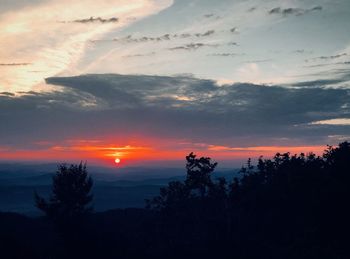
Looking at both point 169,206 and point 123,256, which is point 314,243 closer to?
point 123,256

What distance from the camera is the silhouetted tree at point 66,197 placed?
4938cm

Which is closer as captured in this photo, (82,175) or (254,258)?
(254,258)

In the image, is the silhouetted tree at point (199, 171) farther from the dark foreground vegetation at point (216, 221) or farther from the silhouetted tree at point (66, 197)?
the silhouetted tree at point (66, 197)

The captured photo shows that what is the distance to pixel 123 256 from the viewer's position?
45719 mm

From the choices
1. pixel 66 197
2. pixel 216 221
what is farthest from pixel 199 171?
pixel 66 197

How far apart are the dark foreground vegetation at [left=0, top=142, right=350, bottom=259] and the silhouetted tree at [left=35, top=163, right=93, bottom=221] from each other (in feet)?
0.45

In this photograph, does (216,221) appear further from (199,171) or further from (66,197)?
(66,197)

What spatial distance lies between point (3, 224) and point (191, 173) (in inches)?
1661

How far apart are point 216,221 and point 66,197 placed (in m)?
26.2

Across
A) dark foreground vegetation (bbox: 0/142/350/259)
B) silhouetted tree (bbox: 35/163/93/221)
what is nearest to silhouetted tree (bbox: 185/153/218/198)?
dark foreground vegetation (bbox: 0/142/350/259)

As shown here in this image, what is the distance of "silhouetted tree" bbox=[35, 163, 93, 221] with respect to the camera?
4938 centimetres

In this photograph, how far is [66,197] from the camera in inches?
1956

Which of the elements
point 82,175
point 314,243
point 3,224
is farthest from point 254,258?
point 3,224

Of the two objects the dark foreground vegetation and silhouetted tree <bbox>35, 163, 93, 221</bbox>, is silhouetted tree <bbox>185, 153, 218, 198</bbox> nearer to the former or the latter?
the dark foreground vegetation
